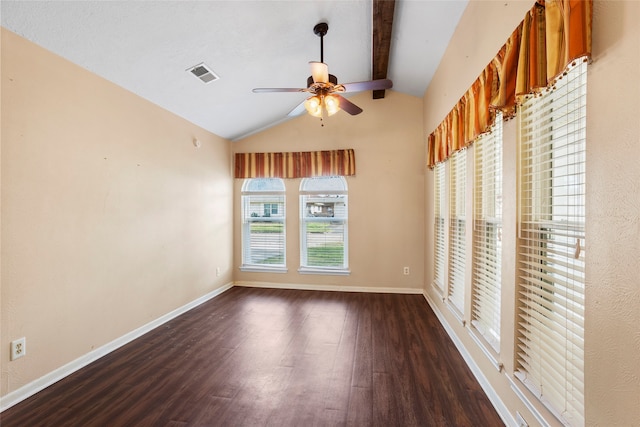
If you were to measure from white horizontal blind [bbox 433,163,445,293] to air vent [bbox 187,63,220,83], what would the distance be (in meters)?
A: 2.87

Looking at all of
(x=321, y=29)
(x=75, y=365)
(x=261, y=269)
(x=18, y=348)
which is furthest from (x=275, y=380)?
(x=321, y=29)

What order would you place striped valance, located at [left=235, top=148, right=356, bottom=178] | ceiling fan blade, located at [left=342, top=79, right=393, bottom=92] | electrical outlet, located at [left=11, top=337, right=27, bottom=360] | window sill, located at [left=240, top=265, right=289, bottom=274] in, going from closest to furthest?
electrical outlet, located at [left=11, top=337, right=27, bottom=360] < ceiling fan blade, located at [left=342, top=79, right=393, bottom=92] < striped valance, located at [left=235, top=148, right=356, bottom=178] < window sill, located at [left=240, top=265, right=289, bottom=274]

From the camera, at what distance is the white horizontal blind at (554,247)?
3.97 feet

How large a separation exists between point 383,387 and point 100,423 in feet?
6.38

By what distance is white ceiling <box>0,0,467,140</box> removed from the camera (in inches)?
79.0

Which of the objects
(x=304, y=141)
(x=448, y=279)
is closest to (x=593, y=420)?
(x=448, y=279)

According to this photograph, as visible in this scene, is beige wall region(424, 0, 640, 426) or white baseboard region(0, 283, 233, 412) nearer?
beige wall region(424, 0, 640, 426)

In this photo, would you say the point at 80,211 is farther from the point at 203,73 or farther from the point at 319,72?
the point at 319,72

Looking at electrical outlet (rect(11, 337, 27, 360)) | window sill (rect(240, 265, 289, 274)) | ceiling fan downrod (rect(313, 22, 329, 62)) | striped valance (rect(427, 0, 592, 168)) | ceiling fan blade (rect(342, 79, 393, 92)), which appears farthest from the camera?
window sill (rect(240, 265, 289, 274))

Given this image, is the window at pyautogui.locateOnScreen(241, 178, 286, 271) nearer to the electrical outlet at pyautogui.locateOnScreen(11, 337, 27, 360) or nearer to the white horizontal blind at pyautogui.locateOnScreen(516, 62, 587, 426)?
the electrical outlet at pyautogui.locateOnScreen(11, 337, 27, 360)

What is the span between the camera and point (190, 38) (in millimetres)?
2404

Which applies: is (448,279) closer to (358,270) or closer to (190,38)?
(358,270)

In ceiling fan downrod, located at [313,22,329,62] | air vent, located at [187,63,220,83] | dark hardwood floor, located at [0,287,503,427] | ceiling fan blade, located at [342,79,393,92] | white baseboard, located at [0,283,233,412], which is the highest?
ceiling fan downrod, located at [313,22,329,62]

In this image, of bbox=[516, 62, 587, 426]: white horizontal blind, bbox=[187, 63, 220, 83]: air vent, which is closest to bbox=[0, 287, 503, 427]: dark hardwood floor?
bbox=[516, 62, 587, 426]: white horizontal blind
